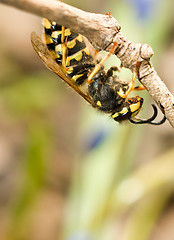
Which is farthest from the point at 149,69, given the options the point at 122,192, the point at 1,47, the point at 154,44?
the point at 1,47

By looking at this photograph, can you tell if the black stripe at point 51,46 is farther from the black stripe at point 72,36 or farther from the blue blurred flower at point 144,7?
the blue blurred flower at point 144,7

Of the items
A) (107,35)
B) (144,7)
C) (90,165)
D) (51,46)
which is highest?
(107,35)

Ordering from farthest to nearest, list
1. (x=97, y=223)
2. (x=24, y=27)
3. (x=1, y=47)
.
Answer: (x=24, y=27) → (x=1, y=47) → (x=97, y=223)

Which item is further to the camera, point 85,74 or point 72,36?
point 85,74

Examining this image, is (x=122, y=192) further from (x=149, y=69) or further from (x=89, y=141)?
(x=149, y=69)

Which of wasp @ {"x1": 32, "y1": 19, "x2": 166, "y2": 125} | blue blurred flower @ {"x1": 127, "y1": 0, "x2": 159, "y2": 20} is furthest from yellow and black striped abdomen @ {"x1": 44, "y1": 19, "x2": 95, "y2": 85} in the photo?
blue blurred flower @ {"x1": 127, "y1": 0, "x2": 159, "y2": 20}

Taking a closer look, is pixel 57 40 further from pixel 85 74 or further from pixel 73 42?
pixel 85 74

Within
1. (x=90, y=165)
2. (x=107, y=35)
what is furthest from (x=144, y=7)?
(x=107, y=35)
